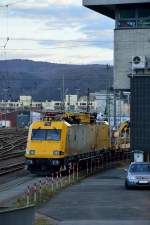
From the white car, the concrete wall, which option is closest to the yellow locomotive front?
the white car

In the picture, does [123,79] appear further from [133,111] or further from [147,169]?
[147,169]

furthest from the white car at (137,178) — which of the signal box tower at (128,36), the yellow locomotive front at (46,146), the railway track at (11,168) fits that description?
the signal box tower at (128,36)

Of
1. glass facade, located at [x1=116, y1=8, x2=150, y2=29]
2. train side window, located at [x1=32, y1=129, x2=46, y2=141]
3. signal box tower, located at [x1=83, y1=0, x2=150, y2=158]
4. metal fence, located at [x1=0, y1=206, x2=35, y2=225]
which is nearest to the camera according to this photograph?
metal fence, located at [x1=0, y1=206, x2=35, y2=225]

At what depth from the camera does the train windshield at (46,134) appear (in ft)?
125

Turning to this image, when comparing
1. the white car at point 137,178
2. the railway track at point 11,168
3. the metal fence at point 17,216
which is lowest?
the railway track at point 11,168

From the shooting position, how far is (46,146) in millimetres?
37875

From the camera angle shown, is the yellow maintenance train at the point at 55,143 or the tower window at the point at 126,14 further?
the tower window at the point at 126,14

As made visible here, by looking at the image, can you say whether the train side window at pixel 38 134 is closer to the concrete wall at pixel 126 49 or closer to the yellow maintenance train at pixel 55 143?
the yellow maintenance train at pixel 55 143

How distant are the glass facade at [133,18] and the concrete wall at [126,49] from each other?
524mm

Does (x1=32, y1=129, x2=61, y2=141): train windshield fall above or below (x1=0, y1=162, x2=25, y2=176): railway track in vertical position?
above

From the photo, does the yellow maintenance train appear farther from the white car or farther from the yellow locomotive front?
the white car

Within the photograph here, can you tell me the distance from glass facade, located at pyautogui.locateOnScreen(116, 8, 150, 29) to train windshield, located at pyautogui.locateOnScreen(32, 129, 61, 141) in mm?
20260

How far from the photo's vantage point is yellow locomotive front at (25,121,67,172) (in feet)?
123

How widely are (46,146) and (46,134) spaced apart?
→ 2.63 ft
